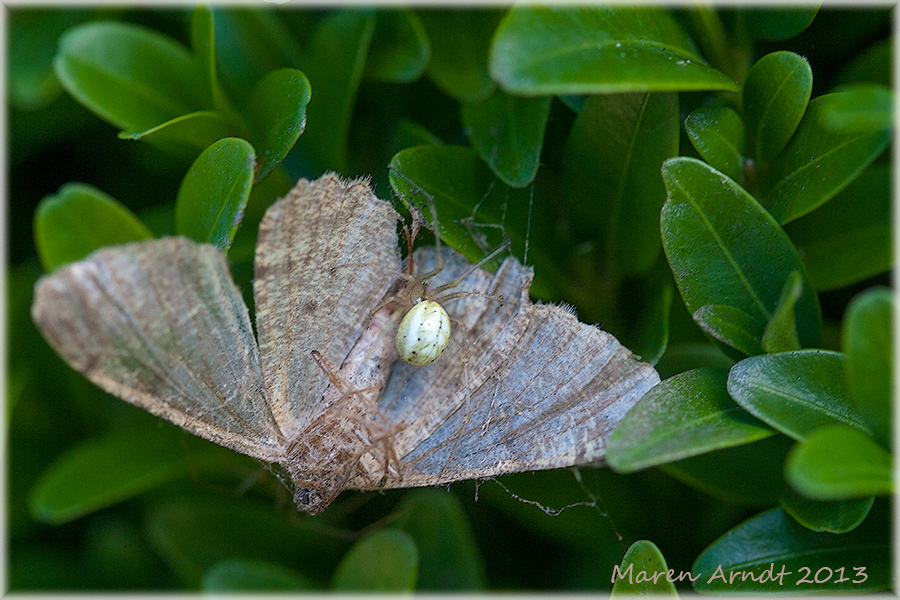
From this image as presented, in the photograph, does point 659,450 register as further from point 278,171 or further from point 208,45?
point 208,45

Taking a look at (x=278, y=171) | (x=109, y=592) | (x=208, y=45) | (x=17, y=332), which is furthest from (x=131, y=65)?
(x=109, y=592)

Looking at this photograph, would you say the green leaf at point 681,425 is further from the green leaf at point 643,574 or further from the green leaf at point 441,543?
the green leaf at point 441,543

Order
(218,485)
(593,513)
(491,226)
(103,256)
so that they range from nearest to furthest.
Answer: (103,256) < (491,226) < (593,513) < (218,485)

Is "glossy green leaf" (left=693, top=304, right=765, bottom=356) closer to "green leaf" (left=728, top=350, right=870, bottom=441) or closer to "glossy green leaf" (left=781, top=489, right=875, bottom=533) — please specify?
"green leaf" (left=728, top=350, right=870, bottom=441)

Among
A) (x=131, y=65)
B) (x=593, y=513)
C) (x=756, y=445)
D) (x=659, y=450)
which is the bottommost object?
(x=593, y=513)

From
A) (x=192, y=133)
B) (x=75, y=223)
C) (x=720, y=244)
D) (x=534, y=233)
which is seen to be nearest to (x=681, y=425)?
(x=720, y=244)

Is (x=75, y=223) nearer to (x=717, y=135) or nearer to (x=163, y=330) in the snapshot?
(x=163, y=330)
